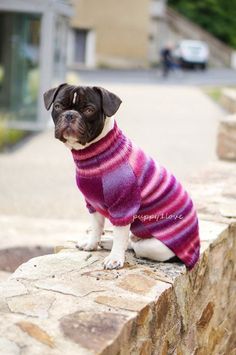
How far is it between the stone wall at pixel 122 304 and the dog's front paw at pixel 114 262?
0.03 metres

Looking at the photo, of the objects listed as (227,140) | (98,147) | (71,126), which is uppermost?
(71,126)

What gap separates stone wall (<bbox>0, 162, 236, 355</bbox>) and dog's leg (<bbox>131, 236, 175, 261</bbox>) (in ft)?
0.13

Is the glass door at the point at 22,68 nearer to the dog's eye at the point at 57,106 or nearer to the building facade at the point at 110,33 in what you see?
the dog's eye at the point at 57,106

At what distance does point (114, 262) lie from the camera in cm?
364

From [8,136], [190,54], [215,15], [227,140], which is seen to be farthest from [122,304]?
[215,15]

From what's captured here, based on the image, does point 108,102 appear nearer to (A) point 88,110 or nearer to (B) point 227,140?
(A) point 88,110

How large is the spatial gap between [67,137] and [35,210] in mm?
5700

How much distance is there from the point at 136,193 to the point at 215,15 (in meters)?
43.7

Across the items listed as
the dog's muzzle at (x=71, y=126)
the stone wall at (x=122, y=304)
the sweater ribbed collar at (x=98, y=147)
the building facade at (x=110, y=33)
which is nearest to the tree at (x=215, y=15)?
the building facade at (x=110, y=33)

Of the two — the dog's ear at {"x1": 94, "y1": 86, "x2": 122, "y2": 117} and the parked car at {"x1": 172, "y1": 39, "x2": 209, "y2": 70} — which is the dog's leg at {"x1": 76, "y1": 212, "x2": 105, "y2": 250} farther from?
the parked car at {"x1": 172, "y1": 39, "x2": 209, "y2": 70}

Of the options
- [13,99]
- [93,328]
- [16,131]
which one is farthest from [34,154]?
[93,328]

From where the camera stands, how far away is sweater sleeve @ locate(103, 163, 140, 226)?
352 centimetres

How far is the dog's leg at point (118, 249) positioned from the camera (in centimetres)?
363

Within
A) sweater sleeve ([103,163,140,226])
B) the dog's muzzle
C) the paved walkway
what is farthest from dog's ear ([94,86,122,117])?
the paved walkway
